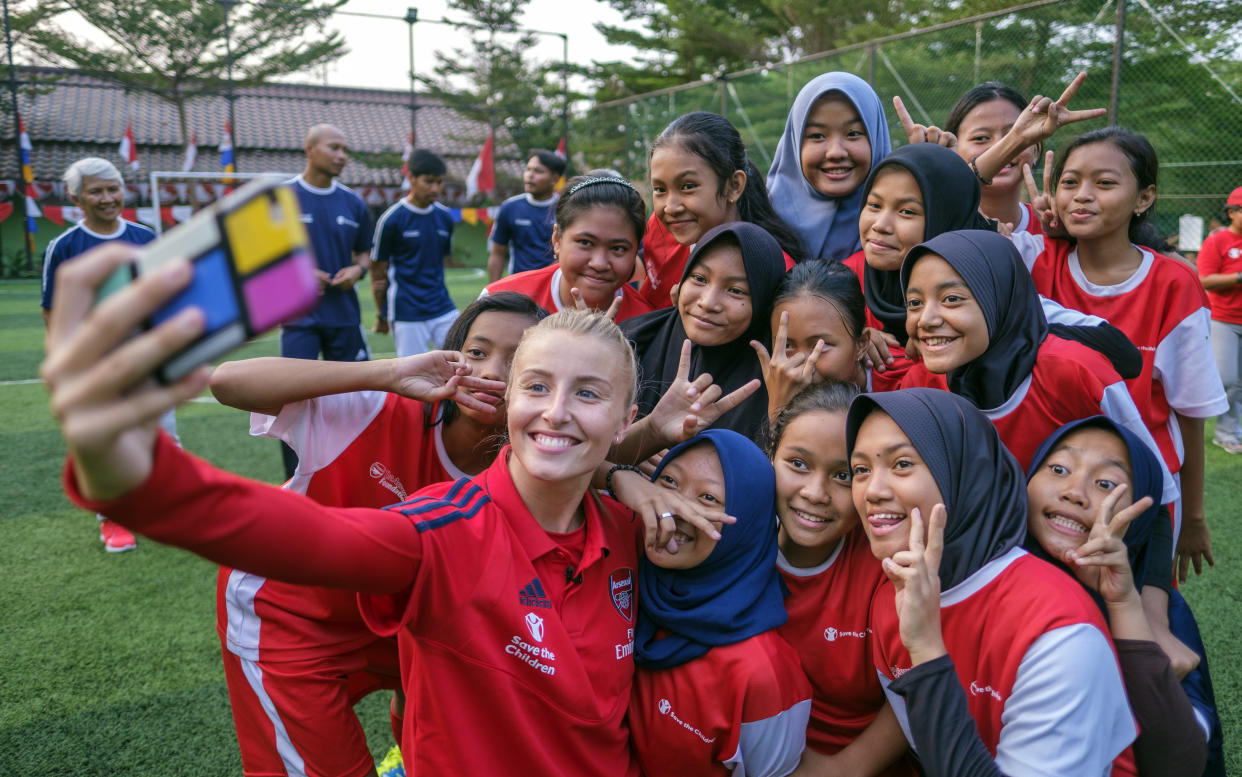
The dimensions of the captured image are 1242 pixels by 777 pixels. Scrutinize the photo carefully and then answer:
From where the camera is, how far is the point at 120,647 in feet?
11.3

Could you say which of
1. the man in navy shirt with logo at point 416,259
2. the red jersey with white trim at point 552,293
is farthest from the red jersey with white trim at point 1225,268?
the man in navy shirt with logo at point 416,259

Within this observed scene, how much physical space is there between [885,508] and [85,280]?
4.97 ft

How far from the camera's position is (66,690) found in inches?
123

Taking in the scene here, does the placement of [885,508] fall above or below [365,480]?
above

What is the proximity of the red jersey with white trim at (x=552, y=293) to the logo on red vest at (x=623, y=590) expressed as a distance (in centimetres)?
135

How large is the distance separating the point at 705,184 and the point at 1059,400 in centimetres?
149

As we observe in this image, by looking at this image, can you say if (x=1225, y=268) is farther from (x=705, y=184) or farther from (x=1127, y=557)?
(x=1127, y=557)

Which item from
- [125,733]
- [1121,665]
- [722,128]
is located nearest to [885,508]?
[1121,665]

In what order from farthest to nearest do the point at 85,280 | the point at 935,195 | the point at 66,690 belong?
the point at 66,690
the point at 935,195
the point at 85,280

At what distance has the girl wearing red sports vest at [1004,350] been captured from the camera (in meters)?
2.08

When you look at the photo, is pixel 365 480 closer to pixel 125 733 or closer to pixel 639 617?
pixel 639 617

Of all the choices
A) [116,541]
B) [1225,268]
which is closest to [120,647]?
[116,541]

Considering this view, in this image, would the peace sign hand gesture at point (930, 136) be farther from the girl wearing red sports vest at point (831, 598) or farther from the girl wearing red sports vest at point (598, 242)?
the girl wearing red sports vest at point (831, 598)

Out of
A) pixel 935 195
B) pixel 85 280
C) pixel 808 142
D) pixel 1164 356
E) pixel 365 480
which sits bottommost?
pixel 365 480
